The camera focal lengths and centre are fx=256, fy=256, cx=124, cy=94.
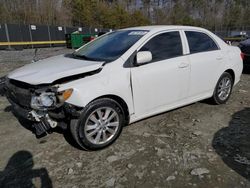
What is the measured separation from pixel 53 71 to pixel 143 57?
1.28m

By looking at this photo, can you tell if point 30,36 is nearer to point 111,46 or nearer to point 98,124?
point 111,46

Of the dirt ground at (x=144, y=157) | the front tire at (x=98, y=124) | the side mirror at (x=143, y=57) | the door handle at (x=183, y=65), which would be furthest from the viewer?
the door handle at (x=183, y=65)

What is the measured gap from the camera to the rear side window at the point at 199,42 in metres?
4.59

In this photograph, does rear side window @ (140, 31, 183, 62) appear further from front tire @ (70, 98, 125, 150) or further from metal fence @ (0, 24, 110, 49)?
metal fence @ (0, 24, 110, 49)

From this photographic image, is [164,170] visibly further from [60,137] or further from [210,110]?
[210,110]

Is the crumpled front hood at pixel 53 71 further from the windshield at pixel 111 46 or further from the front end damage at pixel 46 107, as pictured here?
the windshield at pixel 111 46

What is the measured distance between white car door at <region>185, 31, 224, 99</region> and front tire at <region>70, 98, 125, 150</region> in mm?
1596

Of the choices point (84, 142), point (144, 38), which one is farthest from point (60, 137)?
point (144, 38)

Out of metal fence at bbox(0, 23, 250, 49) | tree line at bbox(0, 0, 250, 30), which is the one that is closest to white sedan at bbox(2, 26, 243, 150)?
metal fence at bbox(0, 23, 250, 49)

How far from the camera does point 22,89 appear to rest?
3475 millimetres

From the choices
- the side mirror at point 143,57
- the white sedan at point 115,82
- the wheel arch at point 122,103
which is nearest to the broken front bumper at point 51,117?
the white sedan at point 115,82

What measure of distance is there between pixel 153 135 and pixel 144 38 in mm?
1521

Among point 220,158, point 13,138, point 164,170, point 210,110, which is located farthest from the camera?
point 210,110

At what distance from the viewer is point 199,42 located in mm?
4758
